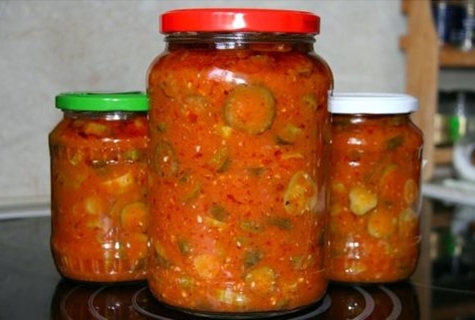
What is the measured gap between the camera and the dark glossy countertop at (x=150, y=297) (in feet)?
2.02

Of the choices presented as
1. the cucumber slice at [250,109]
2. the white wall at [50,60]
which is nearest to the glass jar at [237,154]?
the cucumber slice at [250,109]

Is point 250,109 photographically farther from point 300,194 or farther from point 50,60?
point 50,60

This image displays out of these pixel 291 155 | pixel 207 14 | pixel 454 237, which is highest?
pixel 207 14

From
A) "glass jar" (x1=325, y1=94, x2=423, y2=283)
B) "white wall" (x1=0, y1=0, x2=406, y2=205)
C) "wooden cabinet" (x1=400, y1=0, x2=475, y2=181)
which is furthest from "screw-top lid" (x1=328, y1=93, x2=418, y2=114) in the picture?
"wooden cabinet" (x1=400, y1=0, x2=475, y2=181)

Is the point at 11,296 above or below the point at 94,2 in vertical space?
below

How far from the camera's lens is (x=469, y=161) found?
4.34ft

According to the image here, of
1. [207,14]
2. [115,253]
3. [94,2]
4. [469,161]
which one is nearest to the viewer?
[207,14]

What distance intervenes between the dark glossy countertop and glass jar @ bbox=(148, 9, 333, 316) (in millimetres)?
47

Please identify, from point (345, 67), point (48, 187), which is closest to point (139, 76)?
point (48, 187)

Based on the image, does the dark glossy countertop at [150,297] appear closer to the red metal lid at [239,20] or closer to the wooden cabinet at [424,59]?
the red metal lid at [239,20]

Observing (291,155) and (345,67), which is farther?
(345,67)

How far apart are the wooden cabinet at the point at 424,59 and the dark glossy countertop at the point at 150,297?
0.46 metres

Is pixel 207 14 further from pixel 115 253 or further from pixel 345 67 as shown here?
pixel 345 67

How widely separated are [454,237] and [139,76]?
1.61 ft
